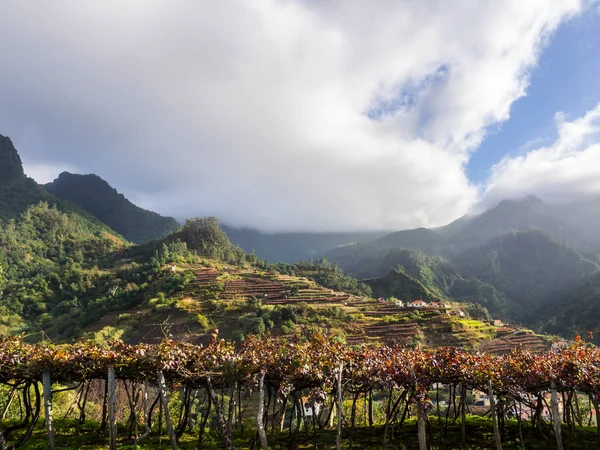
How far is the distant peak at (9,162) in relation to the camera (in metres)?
142

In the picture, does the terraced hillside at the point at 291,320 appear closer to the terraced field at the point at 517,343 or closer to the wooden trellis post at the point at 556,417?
the terraced field at the point at 517,343

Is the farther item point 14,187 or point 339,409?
point 14,187

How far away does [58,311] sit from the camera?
7138 cm

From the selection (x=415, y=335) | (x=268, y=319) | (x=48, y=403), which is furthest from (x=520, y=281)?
(x=48, y=403)

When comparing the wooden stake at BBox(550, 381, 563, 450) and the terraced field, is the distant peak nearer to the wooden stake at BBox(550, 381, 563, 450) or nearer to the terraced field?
the terraced field

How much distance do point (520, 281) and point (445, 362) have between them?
198 meters

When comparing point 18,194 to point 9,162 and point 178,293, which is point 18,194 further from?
point 178,293

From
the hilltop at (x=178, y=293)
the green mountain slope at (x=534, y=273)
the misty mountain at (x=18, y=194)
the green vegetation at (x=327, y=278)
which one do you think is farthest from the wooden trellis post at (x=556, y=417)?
the misty mountain at (x=18, y=194)

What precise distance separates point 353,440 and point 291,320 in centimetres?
4678

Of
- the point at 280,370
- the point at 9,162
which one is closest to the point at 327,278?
the point at 280,370

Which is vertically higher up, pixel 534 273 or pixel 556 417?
pixel 534 273

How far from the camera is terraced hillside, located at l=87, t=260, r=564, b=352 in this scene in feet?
175

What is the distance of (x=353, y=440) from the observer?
34.7ft

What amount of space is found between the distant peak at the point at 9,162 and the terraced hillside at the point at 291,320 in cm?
12034
